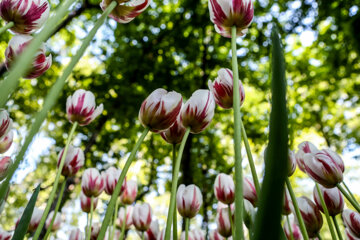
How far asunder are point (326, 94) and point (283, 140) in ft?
11.5

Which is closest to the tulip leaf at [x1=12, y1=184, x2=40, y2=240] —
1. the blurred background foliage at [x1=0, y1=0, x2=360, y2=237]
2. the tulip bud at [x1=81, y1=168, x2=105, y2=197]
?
the tulip bud at [x1=81, y1=168, x2=105, y2=197]

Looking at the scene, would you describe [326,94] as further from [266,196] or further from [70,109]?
[266,196]

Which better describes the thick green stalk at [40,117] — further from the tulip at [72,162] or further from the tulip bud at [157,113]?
the tulip at [72,162]

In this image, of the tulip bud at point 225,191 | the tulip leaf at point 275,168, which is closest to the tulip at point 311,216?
the tulip bud at point 225,191

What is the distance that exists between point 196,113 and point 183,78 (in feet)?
9.17

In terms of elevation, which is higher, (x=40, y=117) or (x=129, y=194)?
(x=129, y=194)

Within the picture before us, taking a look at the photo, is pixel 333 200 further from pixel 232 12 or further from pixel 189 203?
pixel 232 12

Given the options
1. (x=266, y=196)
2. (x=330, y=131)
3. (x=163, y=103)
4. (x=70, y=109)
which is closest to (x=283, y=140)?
(x=266, y=196)

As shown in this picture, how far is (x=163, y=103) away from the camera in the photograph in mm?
471

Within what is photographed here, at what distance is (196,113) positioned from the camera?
52cm

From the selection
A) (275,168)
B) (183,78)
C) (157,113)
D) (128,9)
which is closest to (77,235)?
(157,113)

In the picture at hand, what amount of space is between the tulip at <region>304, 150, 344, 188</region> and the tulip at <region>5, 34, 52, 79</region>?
0.50m

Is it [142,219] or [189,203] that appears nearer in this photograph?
[189,203]

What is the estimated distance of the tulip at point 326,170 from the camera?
526mm
